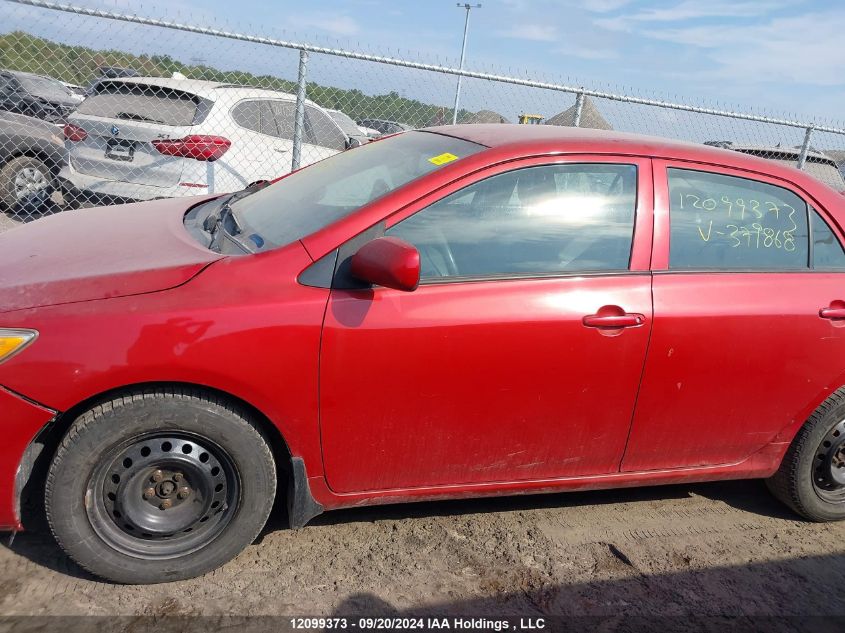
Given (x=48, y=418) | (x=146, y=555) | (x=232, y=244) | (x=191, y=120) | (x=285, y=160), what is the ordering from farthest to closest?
(x=285, y=160), (x=191, y=120), (x=232, y=244), (x=146, y=555), (x=48, y=418)

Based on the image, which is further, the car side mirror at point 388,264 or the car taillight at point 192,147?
the car taillight at point 192,147

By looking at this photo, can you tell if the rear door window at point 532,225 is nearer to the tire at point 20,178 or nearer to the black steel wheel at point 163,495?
the black steel wheel at point 163,495

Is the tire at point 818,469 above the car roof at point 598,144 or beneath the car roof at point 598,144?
beneath

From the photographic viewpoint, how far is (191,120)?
6.70 m

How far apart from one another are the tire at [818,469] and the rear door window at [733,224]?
29.1 inches

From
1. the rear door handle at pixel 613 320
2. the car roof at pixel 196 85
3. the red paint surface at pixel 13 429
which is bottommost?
the red paint surface at pixel 13 429

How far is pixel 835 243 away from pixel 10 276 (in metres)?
3.55

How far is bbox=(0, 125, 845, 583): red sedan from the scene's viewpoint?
238 centimetres

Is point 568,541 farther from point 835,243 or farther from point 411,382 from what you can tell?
point 835,243

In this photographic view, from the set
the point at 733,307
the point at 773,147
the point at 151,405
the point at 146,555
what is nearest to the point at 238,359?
the point at 151,405

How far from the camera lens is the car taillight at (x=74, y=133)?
6.96 m

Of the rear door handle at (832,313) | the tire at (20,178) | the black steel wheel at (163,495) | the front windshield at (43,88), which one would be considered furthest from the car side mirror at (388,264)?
the front windshield at (43,88)

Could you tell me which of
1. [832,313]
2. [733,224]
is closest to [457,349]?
[733,224]

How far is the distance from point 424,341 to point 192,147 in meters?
Answer: 4.74
